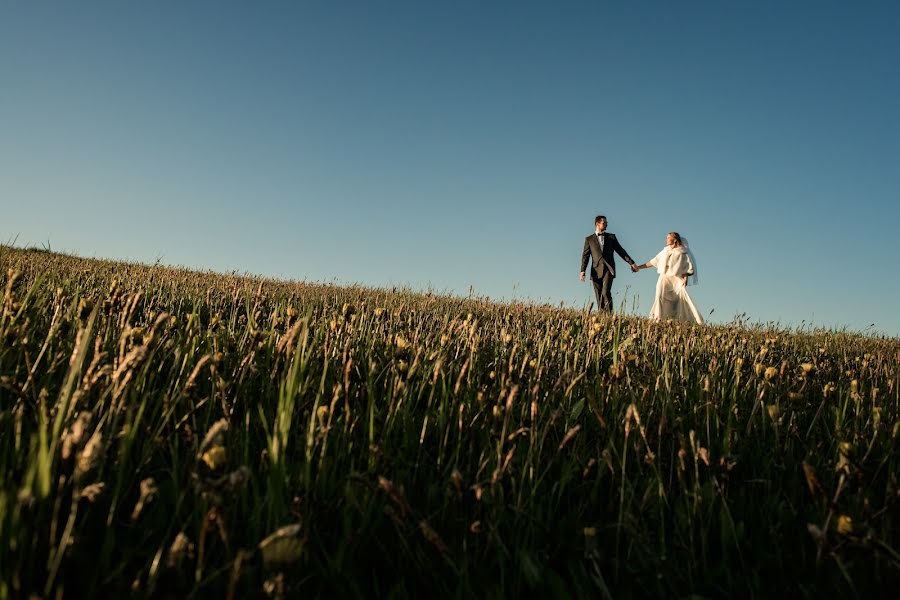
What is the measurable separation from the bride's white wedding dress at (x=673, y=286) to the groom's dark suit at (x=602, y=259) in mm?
1180

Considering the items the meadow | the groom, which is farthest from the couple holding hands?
the meadow

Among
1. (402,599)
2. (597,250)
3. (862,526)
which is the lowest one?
(402,599)

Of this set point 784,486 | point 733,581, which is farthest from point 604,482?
point 784,486

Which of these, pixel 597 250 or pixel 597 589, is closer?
pixel 597 589

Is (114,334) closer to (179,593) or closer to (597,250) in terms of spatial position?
(179,593)

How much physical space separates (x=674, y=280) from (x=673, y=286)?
0.16 metres

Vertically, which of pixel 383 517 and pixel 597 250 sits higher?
pixel 597 250

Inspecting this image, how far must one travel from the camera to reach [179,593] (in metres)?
0.96

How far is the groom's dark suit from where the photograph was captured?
47.6 feet

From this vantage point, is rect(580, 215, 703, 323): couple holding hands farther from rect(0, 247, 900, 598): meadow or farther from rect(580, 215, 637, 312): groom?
rect(0, 247, 900, 598): meadow

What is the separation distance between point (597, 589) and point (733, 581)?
35 cm

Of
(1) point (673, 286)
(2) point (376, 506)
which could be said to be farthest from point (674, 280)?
(2) point (376, 506)

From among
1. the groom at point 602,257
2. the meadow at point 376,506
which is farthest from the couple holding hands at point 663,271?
the meadow at point 376,506

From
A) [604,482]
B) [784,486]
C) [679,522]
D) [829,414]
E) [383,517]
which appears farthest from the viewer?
[829,414]
